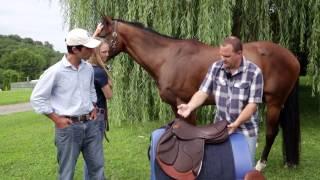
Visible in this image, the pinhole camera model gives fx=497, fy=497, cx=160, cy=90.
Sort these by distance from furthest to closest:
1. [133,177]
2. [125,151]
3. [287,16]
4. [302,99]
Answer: [302,99], [287,16], [125,151], [133,177]

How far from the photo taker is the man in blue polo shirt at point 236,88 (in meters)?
3.57

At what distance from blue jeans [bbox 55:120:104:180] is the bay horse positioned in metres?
2.21

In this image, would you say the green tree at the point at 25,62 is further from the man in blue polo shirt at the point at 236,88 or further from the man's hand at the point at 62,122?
the man in blue polo shirt at the point at 236,88

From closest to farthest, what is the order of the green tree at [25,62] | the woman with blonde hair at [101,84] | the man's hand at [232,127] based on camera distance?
the man's hand at [232,127] → the woman with blonde hair at [101,84] → the green tree at [25,62]

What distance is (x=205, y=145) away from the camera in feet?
10.9

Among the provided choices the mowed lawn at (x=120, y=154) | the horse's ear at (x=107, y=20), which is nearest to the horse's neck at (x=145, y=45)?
the horse's ear at (x=107, y=20)

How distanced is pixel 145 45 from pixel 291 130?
2.23m

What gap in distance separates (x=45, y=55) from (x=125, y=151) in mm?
68847

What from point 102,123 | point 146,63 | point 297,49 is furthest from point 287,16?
point 102,123

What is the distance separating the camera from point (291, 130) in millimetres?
6551

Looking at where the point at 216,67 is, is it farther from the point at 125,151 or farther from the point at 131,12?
the point at 131,12

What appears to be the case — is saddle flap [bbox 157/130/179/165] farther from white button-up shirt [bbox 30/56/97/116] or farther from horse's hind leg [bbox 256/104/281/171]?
horse's hind leg [bbox 256/104/281/171]

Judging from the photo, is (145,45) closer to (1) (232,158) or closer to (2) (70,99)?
(2) (70,99)

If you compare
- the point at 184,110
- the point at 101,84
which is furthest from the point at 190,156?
the point at 101,84
